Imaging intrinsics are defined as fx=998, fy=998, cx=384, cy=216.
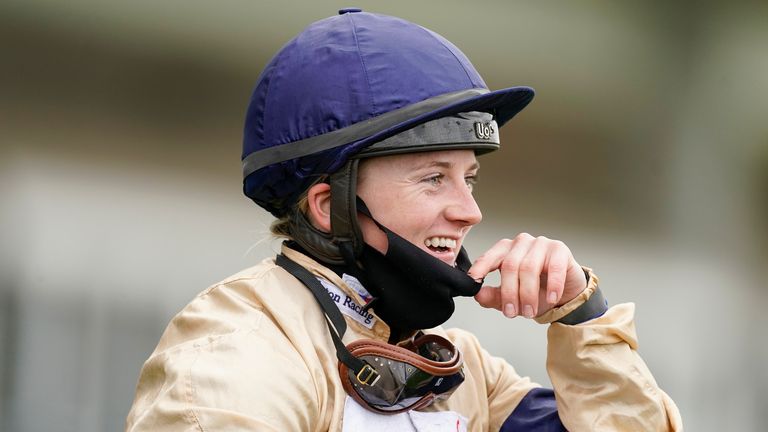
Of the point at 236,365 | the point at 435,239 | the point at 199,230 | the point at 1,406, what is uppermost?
the point at 435,239

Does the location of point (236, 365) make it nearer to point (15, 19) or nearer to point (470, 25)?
point (15, 19)

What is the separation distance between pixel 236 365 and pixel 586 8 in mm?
3391

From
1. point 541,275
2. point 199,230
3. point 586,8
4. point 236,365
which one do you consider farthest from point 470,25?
point 236,365

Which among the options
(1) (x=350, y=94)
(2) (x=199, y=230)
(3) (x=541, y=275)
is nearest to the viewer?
(1) (x=350, y=94)

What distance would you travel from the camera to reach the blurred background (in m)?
3.41

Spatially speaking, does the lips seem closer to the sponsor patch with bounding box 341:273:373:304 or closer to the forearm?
the sponsor patch with bounding box 341:273:373:304

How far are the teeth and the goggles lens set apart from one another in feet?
0.75

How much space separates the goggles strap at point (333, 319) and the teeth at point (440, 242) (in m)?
0.23

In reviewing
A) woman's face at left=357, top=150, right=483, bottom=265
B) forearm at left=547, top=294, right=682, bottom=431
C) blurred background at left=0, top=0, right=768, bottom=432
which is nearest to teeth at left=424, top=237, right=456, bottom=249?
woman's face at left=357, top=150, right=483, bottom=265

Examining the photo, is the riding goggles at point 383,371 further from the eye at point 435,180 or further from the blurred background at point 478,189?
the blurred background at point 478,189

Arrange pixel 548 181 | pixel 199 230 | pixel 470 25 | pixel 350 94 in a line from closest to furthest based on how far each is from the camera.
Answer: pixel 350 94 < pixel 199 230 < pixel 470 25 < pixel 548 181

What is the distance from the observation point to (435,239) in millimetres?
2047

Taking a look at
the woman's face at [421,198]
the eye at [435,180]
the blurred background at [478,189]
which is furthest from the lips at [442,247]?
the blurred background at [478,189]

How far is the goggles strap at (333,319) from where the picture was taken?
75.0 inches
